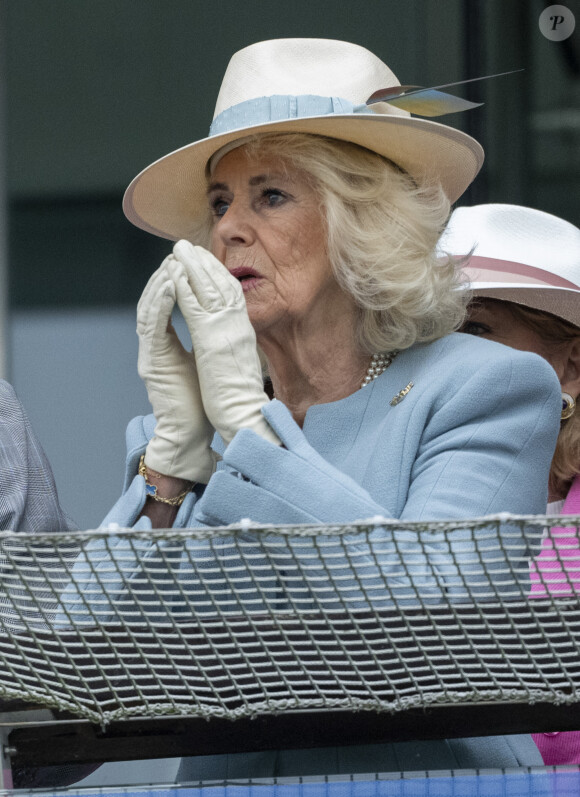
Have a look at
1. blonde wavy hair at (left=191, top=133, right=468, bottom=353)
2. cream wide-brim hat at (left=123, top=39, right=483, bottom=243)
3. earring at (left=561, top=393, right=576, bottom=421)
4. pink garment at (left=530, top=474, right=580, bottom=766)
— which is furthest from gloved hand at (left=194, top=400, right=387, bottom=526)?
earring at (left=561, top=393, right=576, bottom=421)

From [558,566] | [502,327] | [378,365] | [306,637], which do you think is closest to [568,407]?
[502,327]

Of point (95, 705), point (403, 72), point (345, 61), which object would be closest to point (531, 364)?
point (345, 61)

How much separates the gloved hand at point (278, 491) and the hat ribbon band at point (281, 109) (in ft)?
2.22

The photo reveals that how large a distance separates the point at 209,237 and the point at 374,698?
1.39 meters

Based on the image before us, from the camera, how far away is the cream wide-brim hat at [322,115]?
2113 millimetres

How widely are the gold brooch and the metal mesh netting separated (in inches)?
28.6

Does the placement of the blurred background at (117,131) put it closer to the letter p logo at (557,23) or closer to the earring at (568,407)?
the letter p logo at (557,23)

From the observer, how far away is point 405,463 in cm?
183

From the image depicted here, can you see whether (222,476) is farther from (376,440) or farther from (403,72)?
(403,72)

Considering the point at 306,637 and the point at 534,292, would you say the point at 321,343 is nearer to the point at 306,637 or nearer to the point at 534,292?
the point at 534,292

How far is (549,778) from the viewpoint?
3.83 ft

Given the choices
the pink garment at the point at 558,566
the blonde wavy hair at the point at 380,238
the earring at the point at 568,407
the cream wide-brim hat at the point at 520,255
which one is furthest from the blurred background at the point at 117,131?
the pink garment at the point at 558,566

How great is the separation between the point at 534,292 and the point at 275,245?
0.74 meters

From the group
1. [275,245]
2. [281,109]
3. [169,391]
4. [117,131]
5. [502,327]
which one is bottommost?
[117,131]
